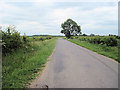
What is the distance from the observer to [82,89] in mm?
3350

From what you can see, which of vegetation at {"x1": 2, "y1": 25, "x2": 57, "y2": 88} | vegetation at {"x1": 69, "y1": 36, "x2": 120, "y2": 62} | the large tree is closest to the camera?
vegetation at {"x1": 2, "y1": 25, "x2": 57, "y2": 88}

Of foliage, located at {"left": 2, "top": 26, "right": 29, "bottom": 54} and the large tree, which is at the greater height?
the large tree

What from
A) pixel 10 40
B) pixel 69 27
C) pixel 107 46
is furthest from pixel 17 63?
pixel 69 27

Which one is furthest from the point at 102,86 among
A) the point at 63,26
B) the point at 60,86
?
the point at 63,26

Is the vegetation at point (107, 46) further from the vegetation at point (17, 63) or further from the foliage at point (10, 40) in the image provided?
the foliage at point (10, 40)

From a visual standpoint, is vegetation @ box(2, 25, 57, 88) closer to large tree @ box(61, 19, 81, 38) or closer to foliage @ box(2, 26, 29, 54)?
foliage @ box(2, 26, 29, 54)

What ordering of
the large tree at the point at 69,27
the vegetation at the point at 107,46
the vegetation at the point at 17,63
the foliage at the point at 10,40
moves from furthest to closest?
the large tree at the point at 69,27
the vegetation at the point at 107,46
the foliage at the point at 10,40
the vegetation at the point at 17,63

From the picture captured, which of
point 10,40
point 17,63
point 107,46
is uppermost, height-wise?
point 10,40

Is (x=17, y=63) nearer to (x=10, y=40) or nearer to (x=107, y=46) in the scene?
(x=10, y=40)

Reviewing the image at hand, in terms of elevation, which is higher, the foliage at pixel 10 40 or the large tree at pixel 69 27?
the large tree at pixel 69 27

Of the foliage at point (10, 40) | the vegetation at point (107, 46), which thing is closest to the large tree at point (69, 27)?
the vegetation at point (107, 46)

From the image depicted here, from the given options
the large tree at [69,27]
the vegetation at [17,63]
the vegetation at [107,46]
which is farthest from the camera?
the large tree at [69,27]

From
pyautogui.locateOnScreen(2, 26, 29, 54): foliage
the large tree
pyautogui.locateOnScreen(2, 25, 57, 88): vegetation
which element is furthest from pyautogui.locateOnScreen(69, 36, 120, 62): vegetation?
the large tree

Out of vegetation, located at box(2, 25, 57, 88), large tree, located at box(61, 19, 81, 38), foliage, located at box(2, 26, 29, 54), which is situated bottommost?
vegetation, located at box(2, 25, 57, 88)
